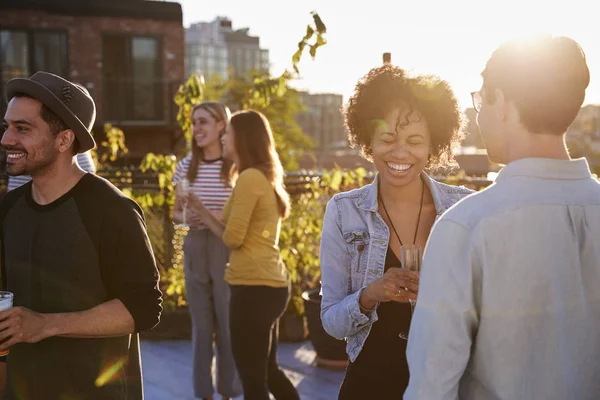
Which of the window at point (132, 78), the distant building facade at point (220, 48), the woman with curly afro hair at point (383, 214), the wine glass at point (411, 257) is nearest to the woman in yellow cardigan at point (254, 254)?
the woman with curly afro hair at point (383, 214)

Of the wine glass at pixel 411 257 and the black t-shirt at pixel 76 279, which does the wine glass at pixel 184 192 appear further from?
the wine glass at pixel 411 257

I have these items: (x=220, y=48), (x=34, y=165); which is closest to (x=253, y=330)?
(x=34, y=165)

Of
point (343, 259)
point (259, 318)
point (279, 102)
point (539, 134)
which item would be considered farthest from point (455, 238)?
point (279, 102)

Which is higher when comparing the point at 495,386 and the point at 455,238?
the point at 455,238

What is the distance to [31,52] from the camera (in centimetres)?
1962

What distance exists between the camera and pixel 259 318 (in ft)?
14.0

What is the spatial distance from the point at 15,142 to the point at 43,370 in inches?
29.5

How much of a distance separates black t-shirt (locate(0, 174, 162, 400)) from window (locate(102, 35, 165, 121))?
18.5 meters

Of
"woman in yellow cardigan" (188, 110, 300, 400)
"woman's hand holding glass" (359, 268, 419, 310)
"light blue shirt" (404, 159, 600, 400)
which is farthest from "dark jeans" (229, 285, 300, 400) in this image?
"light blue shirt" (404, 159, 600, 400)

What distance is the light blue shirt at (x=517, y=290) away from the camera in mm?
1551

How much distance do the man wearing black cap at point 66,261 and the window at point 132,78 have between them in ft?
60.4

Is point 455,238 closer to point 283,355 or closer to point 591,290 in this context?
point 591,290

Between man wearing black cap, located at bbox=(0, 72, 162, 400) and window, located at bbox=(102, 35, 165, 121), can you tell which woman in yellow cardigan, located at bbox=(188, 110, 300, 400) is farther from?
window, located at bbox=(102, 35, 165, 121)

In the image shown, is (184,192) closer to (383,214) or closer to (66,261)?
(383,214)
